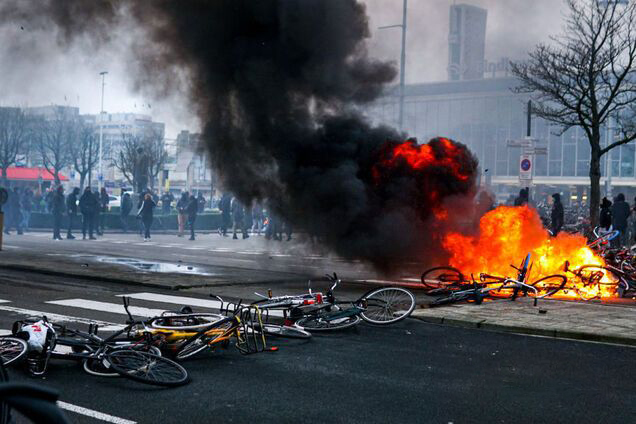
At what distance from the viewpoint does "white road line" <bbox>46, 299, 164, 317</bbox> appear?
34.3 feet

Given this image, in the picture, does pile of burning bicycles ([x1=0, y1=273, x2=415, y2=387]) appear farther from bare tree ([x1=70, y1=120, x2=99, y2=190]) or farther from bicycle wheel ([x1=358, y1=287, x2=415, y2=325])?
bare tree ([x1=70, y1=120, x2=99, y2=190])

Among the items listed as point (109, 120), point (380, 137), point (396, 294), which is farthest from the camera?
point (109, 120)

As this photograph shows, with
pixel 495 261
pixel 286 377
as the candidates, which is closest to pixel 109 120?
pixel 495 261

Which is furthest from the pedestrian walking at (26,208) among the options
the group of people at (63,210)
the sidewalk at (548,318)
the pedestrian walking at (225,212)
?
the sidewalk at (548,318)

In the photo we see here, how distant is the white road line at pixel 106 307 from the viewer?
10.5 metres

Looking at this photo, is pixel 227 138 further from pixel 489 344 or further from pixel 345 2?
pixel 489 344

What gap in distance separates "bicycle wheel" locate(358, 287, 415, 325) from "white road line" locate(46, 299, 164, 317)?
2851 mm

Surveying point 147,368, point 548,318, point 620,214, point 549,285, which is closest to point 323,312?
point 147,368

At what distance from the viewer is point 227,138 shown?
17.5 metres

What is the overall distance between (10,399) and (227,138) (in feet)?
50.3

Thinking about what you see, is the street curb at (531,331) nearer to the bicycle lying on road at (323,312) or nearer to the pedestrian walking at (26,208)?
the bicycle lying on road at (323,312)

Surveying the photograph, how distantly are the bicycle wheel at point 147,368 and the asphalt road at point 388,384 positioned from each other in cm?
9

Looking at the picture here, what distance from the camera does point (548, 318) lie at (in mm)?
10383

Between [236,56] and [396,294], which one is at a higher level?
[236,56]
